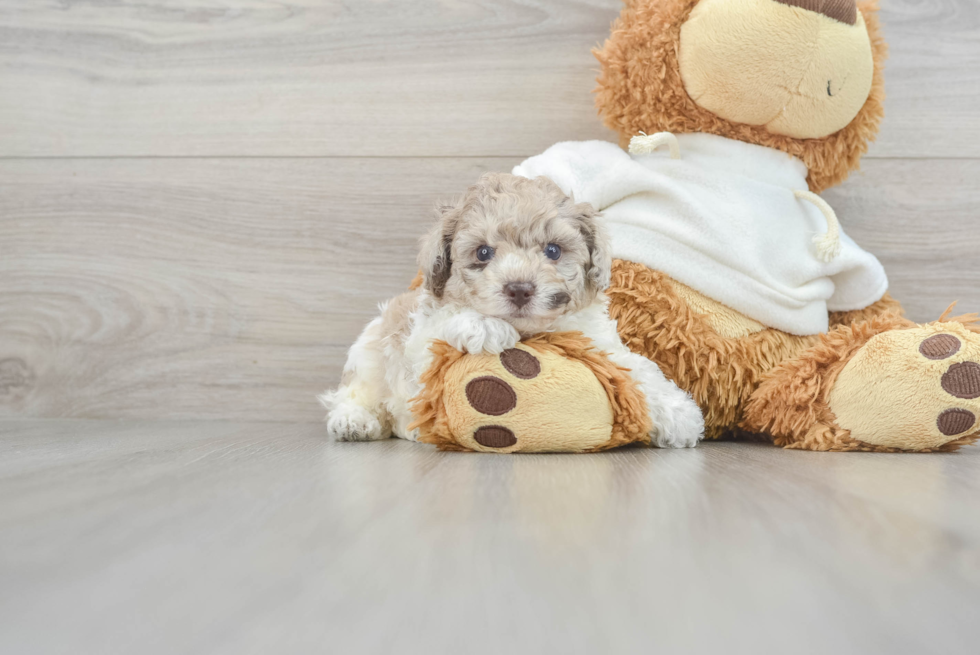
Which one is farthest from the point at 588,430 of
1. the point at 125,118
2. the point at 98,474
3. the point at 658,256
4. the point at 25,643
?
the point at 125,118

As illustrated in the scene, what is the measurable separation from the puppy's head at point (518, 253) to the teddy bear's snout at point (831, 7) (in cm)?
47

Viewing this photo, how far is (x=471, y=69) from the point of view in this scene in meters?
1.45

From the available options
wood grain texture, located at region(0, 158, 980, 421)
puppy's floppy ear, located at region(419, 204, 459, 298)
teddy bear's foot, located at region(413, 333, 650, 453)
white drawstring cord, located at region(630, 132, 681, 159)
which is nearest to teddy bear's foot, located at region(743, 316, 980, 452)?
teddy bear's foot, located at region(413, 333, 650, 453)

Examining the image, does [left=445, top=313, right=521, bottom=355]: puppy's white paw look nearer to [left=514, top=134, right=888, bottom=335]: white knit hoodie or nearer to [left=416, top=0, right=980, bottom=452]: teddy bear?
[left=416, top=0, right=980, bottom=452]: teddy bear

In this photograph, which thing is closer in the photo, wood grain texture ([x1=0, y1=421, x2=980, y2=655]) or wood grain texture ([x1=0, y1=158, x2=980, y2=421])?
wood grain texture ([x1=0, y1=421, x2=980, y2=655])

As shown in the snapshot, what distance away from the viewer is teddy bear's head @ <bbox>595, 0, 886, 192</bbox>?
1.11m

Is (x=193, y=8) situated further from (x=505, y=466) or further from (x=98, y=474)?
(x=505, y=466)

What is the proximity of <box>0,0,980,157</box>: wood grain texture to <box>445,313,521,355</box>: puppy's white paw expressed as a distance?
597 mm

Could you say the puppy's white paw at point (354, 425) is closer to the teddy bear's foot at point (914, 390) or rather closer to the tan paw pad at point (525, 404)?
the tan paw pad at point (525, 404)

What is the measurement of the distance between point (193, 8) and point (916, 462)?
1540 mm

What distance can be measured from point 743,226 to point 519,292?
46 cm

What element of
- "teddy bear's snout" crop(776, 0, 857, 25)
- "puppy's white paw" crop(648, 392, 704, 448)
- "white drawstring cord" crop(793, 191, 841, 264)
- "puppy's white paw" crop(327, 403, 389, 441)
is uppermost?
"teddy bear's snout" crop(776, 0, 857, 25)

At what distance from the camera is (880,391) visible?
3.22 feet

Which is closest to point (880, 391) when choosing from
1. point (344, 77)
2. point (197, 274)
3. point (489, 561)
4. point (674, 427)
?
point (674, 427)
